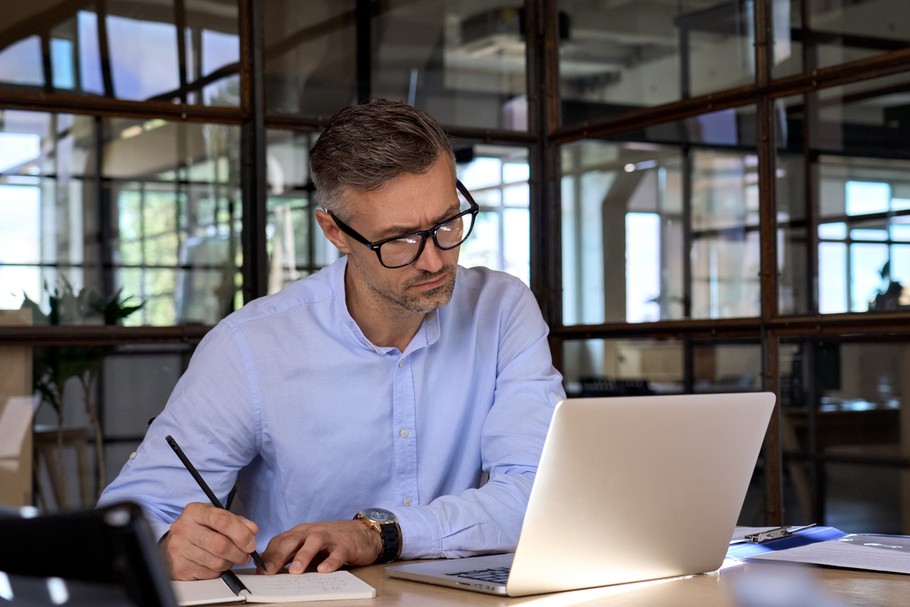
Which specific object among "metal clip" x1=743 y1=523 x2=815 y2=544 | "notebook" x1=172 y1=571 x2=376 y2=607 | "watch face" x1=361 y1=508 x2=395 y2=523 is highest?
"watch face" x1=361 y1=508 x2=395 y2=523

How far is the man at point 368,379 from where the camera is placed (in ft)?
6.13

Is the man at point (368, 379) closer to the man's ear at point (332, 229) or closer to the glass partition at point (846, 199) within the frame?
the man's ear at point (332, 229)

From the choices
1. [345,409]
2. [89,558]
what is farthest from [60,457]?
[89,558]

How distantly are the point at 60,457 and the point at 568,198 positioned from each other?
1821mm

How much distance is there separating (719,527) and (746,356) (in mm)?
1855

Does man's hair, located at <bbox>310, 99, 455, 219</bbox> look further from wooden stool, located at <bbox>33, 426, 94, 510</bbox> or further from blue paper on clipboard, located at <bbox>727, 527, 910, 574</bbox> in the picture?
wooden stool, located at <bbox>33, 426, 94, 510</bbox>

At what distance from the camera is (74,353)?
316 cm

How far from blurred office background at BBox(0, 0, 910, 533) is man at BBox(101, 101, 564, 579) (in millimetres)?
1276

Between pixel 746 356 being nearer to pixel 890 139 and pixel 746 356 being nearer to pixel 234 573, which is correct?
pixel 890 139

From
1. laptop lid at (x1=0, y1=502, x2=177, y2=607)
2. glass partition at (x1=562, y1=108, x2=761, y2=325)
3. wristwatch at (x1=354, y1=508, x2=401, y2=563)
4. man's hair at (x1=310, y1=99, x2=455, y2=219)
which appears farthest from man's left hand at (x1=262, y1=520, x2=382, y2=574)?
glass partition at (x1=562, y1=108, x2=761, y2=325)

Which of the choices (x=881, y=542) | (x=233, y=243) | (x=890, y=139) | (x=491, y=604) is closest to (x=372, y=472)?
(x=491, y=604)

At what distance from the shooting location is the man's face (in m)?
1.91

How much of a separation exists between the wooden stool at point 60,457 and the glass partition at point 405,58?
1.15 metres

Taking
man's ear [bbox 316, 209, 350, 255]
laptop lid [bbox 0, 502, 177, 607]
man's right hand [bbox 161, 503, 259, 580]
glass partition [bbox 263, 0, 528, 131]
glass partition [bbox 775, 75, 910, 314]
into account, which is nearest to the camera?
laptop lid [bbox 0, 502, 177, 607]
